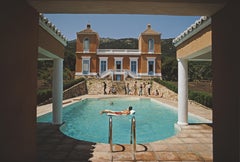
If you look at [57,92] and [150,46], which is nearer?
[57,92]

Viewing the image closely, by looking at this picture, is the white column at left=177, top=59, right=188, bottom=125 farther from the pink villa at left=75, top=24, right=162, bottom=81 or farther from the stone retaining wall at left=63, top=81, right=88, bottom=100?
the pink villa at left=75, top=24, right=162, bottom=81

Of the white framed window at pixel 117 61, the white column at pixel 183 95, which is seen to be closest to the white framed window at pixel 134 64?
the white framed window at pixel 117 61

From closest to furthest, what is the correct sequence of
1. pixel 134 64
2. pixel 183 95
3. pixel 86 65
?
1. pixel 183 95
2. pixel 86 65
3. pixel 134 64

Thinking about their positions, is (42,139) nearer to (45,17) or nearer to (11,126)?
(11,126)

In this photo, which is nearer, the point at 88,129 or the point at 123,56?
the point at 88,129

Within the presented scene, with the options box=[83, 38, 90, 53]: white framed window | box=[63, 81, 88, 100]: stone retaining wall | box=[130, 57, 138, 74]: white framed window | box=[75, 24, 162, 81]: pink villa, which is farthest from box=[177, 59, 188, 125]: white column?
box=[83, 38, 90, 53]: white framed window

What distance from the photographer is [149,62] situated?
31.4 metres

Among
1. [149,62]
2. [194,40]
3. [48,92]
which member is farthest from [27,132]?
[149,62]

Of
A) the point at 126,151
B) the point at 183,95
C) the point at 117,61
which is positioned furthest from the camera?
the point at 117,61

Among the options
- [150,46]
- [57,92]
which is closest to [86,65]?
[150,46]

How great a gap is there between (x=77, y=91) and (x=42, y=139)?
18267 millimetres

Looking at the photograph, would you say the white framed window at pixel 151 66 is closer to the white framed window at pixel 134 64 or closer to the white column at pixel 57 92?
the white framed window at pixel 134 64

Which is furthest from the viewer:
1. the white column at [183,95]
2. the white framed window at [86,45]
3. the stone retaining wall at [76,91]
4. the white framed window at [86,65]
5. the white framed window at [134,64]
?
the white framed window at [134,64]

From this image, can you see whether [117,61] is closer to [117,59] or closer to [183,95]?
[117,59]
